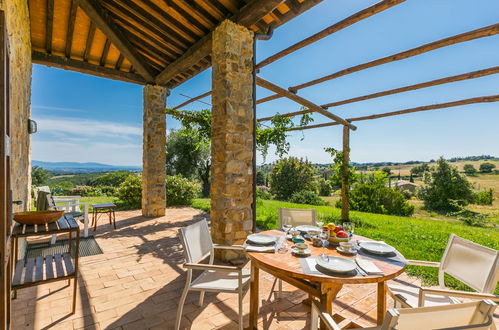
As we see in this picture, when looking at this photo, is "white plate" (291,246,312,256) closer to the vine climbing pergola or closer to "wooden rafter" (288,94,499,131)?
the vine climbing pergola

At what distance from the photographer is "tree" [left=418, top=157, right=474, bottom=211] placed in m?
13.4

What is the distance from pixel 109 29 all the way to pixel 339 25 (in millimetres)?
3952

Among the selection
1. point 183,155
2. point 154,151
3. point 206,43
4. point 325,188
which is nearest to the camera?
point 206,43

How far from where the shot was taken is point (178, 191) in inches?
307

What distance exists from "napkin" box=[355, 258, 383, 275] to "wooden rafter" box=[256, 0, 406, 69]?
101 inches

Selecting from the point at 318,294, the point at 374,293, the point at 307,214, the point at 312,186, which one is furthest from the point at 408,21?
the point at 312,186

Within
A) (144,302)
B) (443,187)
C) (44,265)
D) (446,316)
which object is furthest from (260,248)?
(443,187)

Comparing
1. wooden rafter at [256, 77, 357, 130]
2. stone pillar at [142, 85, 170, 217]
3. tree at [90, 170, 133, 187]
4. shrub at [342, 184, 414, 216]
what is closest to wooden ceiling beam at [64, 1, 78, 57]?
stone pillar at [142, 85, 170, 217]

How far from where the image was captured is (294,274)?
148 centimetres

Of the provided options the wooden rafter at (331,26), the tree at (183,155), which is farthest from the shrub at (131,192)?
the wooden rafter at (331,26)

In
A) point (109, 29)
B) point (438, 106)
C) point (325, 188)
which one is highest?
point (109, 29)

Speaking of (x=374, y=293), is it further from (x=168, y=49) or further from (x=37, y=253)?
(x=168, y=49)

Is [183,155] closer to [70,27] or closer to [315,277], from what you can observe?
[70,27]

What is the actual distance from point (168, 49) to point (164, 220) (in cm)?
385
